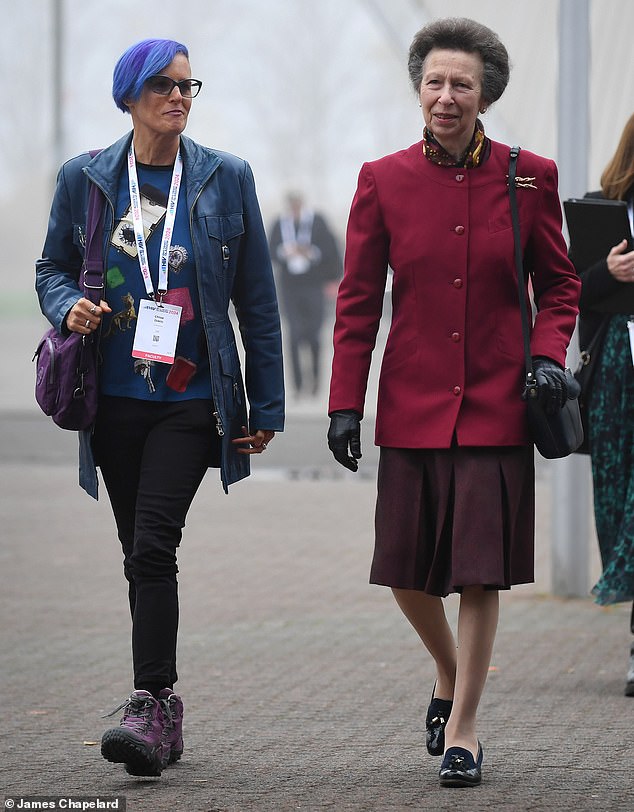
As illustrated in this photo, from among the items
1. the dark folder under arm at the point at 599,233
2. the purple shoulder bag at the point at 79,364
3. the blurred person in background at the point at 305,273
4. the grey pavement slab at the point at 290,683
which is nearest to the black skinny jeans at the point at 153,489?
the purple shoulder bag at the point at 79,364

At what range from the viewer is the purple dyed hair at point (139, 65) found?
505 centimetres

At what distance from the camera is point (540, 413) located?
4828 mm

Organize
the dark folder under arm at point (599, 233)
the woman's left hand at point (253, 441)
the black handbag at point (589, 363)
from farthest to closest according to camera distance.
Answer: the black handbag at point (589, 363), the dark folder under arm at point (599, 233), the woman's left hand at point (253, 441)

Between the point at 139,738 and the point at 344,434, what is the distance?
101 cm

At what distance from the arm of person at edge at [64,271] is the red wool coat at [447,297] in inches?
28.7

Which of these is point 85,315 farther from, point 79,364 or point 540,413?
point 540,413

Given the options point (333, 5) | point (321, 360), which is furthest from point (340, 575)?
point (333, 5)

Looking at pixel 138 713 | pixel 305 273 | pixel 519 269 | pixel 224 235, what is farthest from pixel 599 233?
pixel 305 273

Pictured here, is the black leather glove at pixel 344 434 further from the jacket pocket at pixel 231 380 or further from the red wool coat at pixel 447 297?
the jacket pocket at pixel 231 380

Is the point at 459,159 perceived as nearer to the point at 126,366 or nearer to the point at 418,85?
the point at 418,85

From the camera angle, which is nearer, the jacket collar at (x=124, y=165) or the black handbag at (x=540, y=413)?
the black handbag at (x=540, y=413)

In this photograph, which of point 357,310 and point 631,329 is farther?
point 631,329

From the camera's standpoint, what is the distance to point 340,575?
9.38m

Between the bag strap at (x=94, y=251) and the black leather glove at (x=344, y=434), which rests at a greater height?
the bag strap at (x=94, y=251)
